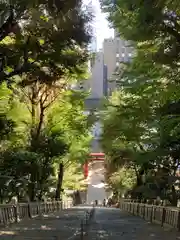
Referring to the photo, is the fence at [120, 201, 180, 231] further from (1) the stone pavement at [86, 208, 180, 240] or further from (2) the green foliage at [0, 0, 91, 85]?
(2) the green foliage at [0, 0, 91, 85]

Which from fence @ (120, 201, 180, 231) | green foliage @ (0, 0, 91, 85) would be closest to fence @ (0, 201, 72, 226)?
green foliage @ (0, 0, 91, 85)

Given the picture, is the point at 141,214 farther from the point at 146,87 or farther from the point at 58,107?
the point at 146,87

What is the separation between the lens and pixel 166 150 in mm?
18156

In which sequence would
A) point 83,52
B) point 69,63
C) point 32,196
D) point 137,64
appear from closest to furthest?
point 69,63, point 83,52, point 137,64, point 32,196

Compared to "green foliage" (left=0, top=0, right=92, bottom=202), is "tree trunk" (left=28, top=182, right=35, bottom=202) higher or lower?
lower

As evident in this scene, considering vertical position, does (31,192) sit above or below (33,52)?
below

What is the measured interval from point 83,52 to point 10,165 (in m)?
6.94

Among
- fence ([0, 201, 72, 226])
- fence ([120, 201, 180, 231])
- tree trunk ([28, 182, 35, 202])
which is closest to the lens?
fence ([120, 201, 180, 231])

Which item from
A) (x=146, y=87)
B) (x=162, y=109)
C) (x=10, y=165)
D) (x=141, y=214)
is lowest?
(x=141, y=214)

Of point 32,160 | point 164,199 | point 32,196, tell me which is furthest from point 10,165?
point 164,199

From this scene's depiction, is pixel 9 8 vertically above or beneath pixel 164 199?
above

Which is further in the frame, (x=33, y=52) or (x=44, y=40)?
(x=44, y=40)

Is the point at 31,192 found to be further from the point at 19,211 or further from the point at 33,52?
the point at 33,52

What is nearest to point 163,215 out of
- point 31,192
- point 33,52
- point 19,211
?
point 19,211
